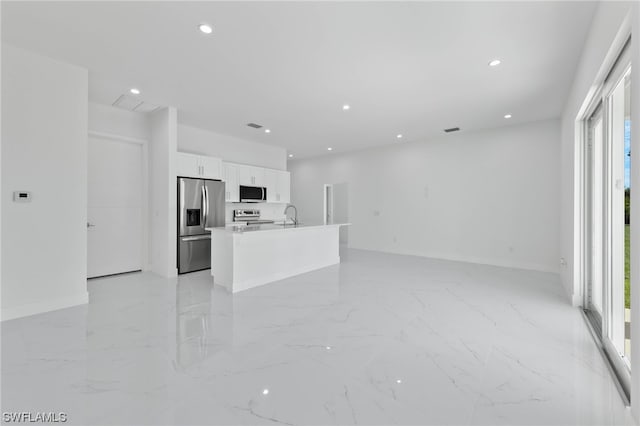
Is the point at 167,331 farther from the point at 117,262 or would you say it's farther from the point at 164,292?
the point at 117,262

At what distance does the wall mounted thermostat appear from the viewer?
9.77 feet

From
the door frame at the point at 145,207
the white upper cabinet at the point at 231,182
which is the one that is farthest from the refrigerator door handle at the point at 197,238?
the white upper cabinet at the point at 231,182

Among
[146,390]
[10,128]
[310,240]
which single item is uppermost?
[10,128]

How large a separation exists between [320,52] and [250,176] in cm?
412

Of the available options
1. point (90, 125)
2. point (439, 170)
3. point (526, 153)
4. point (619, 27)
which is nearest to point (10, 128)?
point (90, 125)

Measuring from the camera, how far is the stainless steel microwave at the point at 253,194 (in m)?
6.48

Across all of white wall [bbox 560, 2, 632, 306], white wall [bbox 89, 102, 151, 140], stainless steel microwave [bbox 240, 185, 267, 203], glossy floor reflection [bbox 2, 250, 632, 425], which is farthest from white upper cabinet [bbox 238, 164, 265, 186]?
white wall [bbox 560, 2, 632, 306]

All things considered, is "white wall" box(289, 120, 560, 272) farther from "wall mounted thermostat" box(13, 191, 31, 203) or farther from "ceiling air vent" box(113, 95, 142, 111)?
"wall mounted thermostat" box(13, 191, 31, 203)

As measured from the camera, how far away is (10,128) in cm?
295

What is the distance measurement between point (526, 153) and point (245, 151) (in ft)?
19.8

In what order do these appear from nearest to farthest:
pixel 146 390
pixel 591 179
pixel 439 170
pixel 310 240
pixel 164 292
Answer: pixel 146 390 < pixel 591 179 < pixel 164 292 < pixel 310 240 < pixel 439 170

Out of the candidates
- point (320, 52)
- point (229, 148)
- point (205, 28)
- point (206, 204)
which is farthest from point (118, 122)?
point (320, 52)

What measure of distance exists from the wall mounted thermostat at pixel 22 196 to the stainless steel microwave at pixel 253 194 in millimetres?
3666

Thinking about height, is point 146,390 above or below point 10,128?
below
